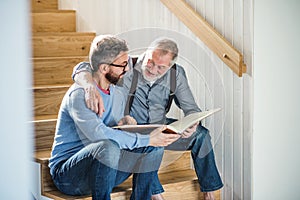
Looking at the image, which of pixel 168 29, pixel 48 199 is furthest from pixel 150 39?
pixel 48 199

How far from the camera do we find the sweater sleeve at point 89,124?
7.06 ft

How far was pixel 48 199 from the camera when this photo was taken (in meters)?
2.18

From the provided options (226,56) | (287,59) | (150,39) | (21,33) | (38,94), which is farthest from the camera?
(287,59)

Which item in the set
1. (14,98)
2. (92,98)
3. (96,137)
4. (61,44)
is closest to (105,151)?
(96,137)

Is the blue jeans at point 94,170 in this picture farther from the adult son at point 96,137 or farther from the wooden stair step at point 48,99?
the wooden stair step at point 48,99

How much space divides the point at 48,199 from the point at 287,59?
49.8 inches

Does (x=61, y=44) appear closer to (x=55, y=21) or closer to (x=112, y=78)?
(x=55, y=21)

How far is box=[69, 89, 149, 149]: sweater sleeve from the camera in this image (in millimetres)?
2150

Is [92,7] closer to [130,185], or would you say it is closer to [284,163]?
[130,185]

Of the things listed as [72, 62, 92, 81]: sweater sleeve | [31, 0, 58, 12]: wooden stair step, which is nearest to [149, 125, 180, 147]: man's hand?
[72, 62, 92, 81]: sweater sleeve

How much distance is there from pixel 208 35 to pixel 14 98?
1104 mm

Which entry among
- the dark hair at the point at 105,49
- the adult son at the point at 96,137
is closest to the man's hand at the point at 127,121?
the adult son at the point at 96,137

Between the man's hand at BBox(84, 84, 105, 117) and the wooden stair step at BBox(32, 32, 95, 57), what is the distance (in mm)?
126

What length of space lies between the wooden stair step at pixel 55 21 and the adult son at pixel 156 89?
6.3 inches
